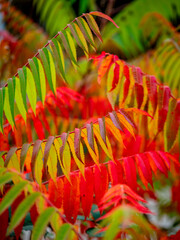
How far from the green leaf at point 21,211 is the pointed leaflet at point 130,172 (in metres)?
0.42

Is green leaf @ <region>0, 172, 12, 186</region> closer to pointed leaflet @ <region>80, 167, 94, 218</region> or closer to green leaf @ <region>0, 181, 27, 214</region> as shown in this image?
green leaf @ <region>0, 181, 27, 214</region>

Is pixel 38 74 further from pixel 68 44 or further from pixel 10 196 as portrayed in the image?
pixel 10 196

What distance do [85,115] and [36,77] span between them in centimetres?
88

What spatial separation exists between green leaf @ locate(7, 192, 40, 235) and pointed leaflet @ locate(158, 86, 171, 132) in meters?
0.58

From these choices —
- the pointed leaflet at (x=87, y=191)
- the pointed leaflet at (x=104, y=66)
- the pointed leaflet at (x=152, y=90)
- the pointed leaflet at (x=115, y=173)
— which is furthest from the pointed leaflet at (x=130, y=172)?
the pointed leaflet at (x=104, y=66)

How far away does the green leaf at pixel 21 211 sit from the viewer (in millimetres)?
497

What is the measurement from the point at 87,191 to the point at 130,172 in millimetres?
161

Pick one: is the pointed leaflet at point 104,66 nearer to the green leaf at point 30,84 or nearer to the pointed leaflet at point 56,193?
the green leaf at point 30,84

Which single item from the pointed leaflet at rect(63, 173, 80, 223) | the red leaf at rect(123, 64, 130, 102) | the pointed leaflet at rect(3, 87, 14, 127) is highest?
the pointed leaflet at rect(3, 87, 14, 127)

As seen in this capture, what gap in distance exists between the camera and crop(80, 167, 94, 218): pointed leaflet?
846 millimetres

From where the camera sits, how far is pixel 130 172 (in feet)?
3.09

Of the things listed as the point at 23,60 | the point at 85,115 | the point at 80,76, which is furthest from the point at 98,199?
the point at 80,76

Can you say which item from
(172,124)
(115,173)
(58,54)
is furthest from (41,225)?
(172,124)

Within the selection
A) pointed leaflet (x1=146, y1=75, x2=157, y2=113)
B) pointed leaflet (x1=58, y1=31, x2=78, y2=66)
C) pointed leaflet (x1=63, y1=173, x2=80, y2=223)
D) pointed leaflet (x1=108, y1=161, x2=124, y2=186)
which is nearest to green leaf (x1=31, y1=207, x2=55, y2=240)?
pointed leaflet (x1=63, y1=173, x2=80, y2=223)
